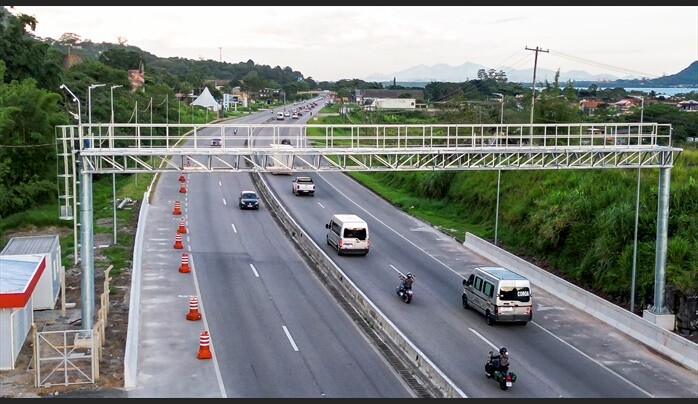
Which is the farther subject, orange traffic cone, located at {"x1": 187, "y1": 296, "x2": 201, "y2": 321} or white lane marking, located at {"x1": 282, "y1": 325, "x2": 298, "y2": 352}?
orange traffic cone, located at {"x1": 187, "y1": 296, "x2": 201, "y2": 321}

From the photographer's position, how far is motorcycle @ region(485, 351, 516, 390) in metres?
21.0

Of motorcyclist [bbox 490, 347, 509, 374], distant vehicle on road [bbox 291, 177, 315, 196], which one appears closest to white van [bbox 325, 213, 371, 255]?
motorcyclist [bbox 490, 347, 509, 374]

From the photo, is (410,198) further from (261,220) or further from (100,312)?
(100,312)

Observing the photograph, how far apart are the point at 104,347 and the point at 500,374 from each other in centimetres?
1266

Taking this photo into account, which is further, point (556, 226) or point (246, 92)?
point (246, 92)

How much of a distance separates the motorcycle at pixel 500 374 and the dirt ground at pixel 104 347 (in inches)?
373

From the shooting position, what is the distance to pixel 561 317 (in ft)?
94.0

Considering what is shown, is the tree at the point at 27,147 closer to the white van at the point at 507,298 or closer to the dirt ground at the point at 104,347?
the dirt ground at the point at 104,347

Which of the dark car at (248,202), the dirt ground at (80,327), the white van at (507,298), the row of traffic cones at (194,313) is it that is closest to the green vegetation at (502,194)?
the dirt ground at (80,327)

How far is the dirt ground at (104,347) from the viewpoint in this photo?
20.9 m

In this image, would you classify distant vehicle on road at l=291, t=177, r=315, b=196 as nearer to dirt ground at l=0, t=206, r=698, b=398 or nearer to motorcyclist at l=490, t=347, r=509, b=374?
dirt ground at l=0, t=206, r=698, b=398

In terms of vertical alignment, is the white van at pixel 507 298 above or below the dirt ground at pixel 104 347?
above

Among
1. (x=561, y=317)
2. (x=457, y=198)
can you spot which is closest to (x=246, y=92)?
(x=457, y=198)

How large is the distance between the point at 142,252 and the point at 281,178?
28.6 meters
